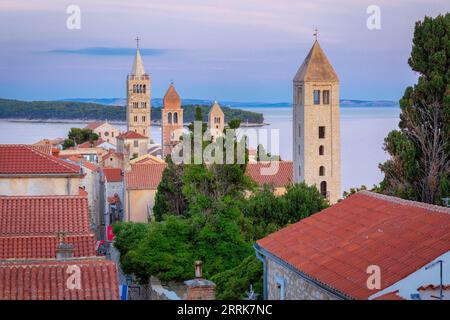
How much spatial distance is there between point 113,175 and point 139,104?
59374mm

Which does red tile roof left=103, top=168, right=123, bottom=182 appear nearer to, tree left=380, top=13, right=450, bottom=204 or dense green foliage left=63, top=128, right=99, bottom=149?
tree left=380, top=13, right=450, bottom=204

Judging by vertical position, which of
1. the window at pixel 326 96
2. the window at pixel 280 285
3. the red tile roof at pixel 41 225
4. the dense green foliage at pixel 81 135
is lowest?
the dense green foliage at pixel 81 135

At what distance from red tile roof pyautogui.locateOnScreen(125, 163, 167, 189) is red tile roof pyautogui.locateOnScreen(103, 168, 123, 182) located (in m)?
10.5

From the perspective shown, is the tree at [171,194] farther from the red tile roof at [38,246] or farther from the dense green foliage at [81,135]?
the dense green foliage at [81,135]

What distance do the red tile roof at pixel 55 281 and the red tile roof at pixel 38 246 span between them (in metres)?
3.50

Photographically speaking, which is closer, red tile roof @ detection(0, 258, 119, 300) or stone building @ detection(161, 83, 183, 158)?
red tile roof @ detection(0, 258, 119, 300)

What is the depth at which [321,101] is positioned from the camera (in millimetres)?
72062

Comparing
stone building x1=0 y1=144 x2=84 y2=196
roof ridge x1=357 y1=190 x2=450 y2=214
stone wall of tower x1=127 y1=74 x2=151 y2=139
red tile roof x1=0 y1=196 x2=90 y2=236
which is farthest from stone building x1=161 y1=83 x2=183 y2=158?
roof ridge x1=357 y1=190 x2=450 y2=214

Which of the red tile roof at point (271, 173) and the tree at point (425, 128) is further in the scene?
the red tile roof at point (271, 173)

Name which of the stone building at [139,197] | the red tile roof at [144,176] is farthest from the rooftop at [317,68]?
the stone building at [139,197]

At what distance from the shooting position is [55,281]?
43.8 ft

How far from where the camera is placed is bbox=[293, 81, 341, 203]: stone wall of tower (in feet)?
233

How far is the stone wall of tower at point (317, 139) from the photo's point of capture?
7112 cm
